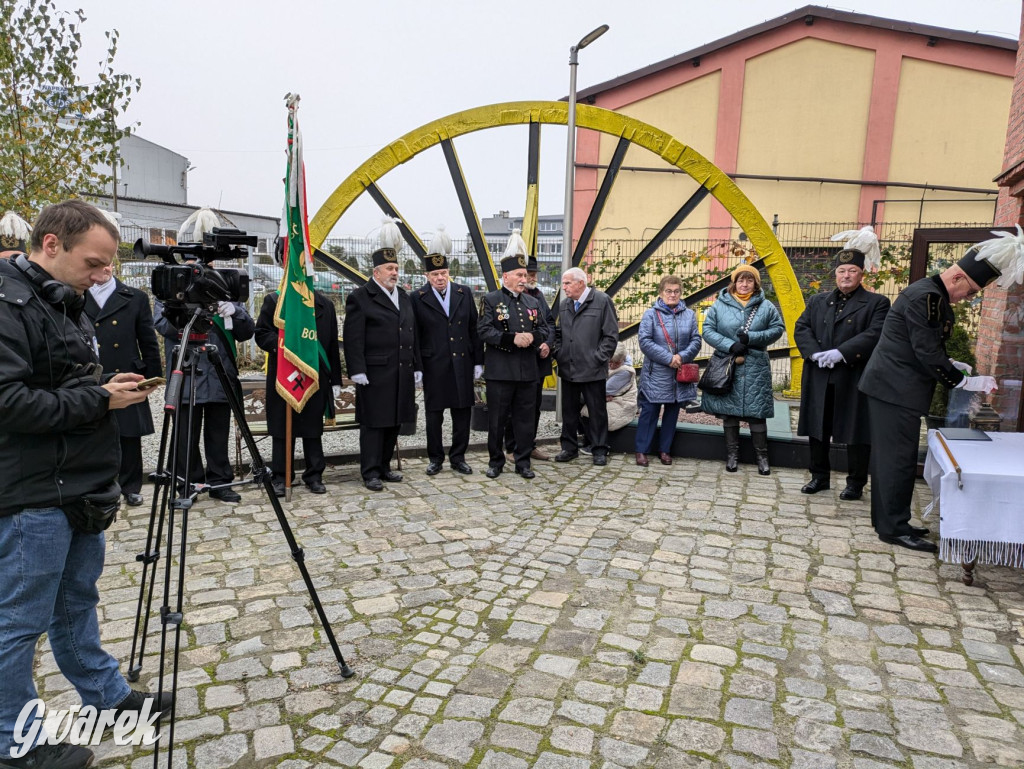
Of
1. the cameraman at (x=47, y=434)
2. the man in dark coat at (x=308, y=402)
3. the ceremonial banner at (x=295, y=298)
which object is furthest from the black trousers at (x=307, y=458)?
the cameraman at (x=47, y=434)

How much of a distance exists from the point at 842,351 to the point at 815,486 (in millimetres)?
1102

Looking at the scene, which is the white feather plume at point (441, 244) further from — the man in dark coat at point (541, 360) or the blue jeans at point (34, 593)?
the blue jeans at point (34, 593)

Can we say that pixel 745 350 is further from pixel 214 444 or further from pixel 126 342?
pixel 126 342

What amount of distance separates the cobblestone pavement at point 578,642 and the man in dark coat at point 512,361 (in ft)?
3.45

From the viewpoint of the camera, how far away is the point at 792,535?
4.65 m

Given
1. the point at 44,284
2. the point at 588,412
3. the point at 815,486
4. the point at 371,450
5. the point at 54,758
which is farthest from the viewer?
the point at 588,412

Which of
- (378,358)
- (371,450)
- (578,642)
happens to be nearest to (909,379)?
(578,642)

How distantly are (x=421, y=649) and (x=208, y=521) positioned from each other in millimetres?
2331

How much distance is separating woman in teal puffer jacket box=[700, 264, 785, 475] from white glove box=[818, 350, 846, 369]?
686 millimetres

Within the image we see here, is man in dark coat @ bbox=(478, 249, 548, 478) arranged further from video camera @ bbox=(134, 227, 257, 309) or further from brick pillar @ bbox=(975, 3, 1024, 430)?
brick pillar @ bbox=(975, 3, 1024, 430)

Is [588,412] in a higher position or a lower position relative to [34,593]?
lower

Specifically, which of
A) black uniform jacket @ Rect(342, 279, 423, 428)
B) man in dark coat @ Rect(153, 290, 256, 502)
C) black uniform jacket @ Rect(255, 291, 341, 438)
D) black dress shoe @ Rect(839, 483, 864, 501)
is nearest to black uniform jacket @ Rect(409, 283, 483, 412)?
black uniform jacket @ Rect(342, 279, 423, 428)

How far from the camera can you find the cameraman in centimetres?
207

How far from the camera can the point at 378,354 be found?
5.67 meters
